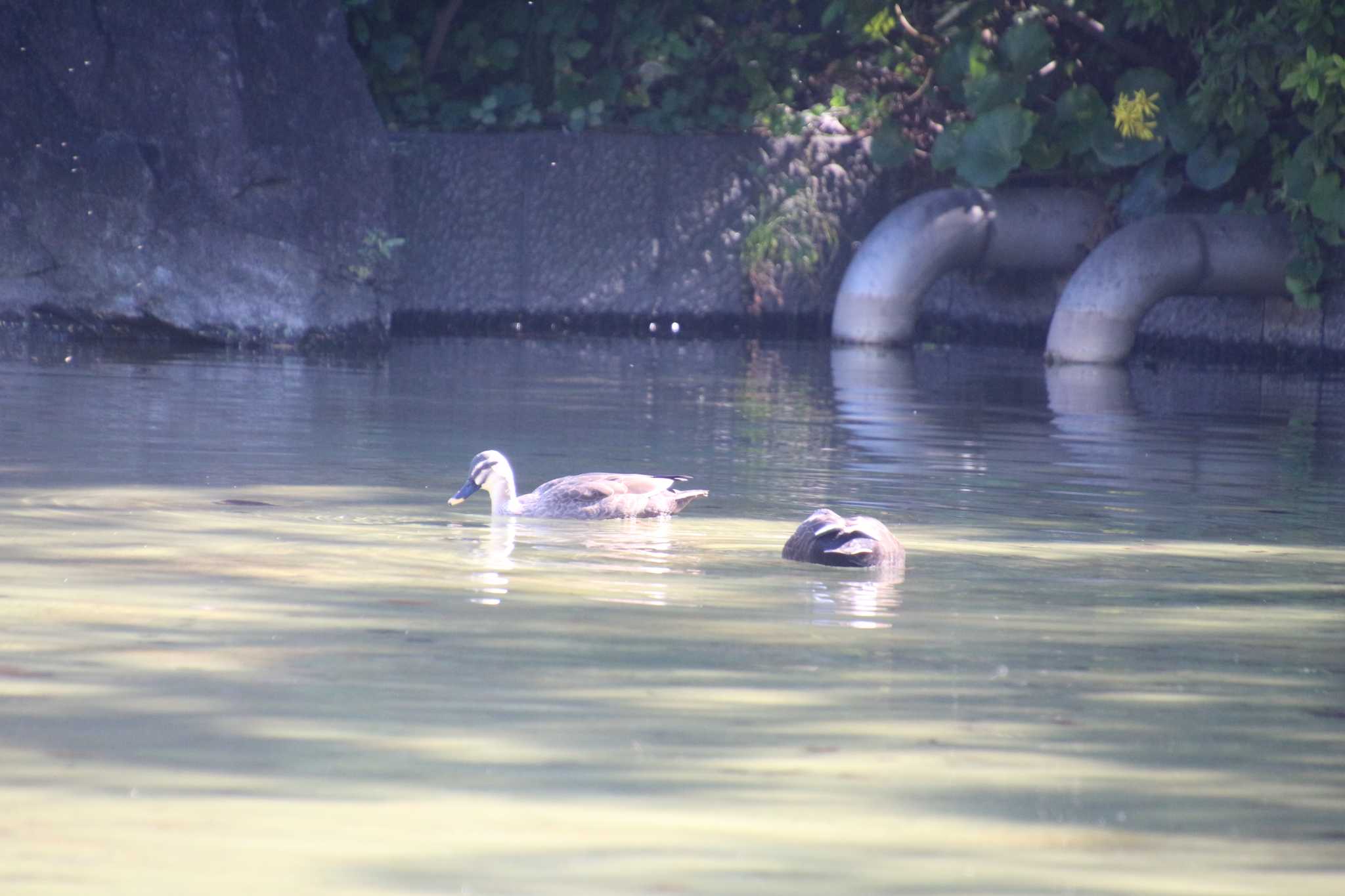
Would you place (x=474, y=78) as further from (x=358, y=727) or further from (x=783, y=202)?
(x=358, y=727)

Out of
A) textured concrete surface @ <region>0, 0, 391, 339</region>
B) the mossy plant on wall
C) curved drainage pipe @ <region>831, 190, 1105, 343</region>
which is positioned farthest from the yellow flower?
textured concrete surface @ <region>0, 0, 391, 339</region>

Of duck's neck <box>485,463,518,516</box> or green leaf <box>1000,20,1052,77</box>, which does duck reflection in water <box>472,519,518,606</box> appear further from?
green leaf <box>1000,20,1052,77</box>

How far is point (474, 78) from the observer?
48.0 ft

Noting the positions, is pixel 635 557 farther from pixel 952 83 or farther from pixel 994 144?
pixel 952 83

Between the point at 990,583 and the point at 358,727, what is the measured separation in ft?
6.06

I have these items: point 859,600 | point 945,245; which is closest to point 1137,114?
point 945,245

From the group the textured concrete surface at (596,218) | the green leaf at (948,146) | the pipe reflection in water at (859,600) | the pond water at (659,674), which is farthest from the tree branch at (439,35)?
the pipe reflection in water at (859,600)

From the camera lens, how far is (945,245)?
1287cm

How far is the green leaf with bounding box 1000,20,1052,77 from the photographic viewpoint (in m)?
12.6

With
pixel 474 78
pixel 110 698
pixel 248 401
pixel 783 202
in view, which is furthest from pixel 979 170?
pixel 110 698

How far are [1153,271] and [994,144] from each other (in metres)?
1.59

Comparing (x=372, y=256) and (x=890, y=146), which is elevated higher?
(x=890, y=146)

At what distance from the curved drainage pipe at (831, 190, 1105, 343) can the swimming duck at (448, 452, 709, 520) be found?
24.7ft

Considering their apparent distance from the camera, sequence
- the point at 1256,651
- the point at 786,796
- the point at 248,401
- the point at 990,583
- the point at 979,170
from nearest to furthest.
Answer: the point at 786,796 < the point at 1256,651 < the point at 990,583 < the point at 248,401 < the point at 979,170
